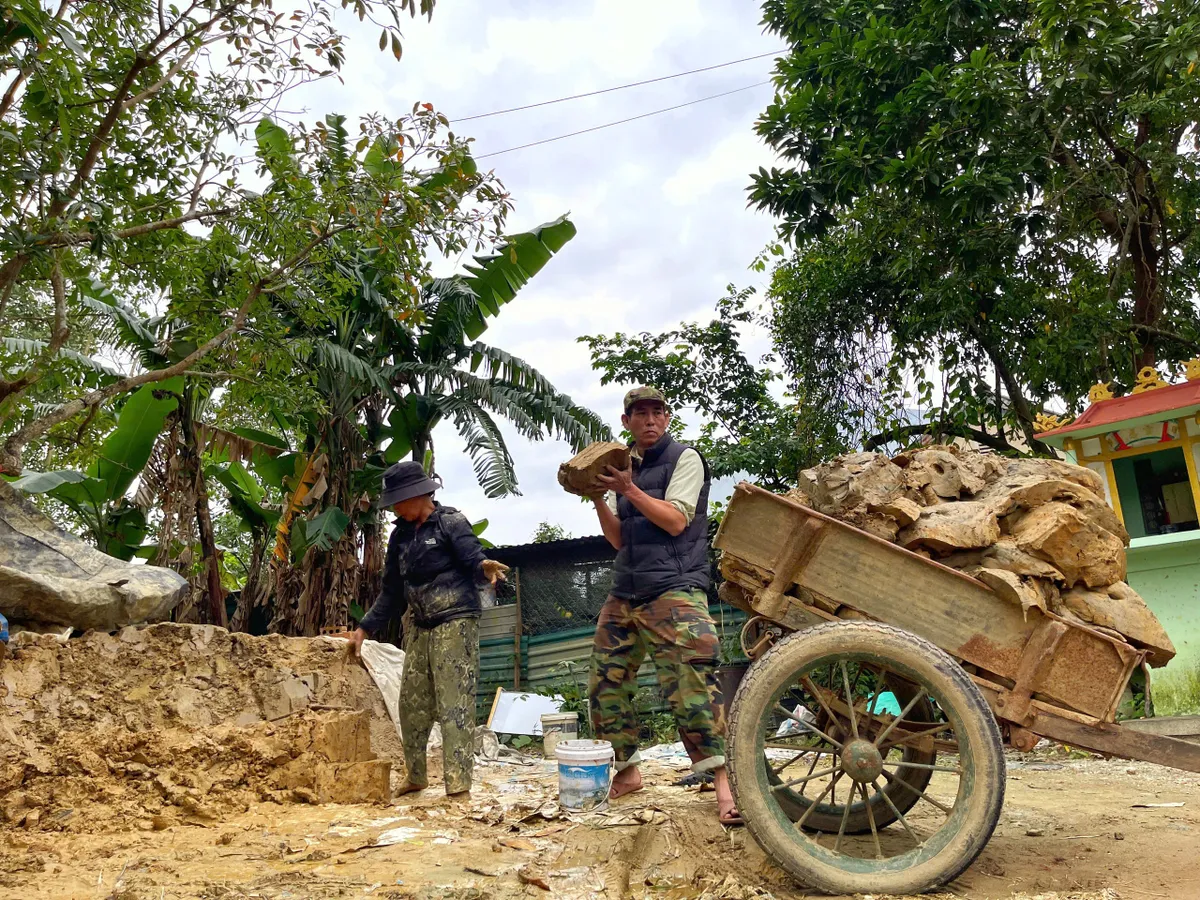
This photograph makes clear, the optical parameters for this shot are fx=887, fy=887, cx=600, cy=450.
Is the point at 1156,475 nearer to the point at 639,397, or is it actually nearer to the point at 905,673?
the point at 639,397

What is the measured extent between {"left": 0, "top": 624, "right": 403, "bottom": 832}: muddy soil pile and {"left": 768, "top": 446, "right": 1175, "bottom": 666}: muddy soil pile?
307cm

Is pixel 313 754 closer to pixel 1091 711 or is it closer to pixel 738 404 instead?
pixel 1091 711

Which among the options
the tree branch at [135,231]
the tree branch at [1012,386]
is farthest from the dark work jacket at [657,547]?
the tree branch at [1012,386]

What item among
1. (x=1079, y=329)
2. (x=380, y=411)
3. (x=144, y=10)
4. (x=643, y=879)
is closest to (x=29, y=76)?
(x=144, y=10)

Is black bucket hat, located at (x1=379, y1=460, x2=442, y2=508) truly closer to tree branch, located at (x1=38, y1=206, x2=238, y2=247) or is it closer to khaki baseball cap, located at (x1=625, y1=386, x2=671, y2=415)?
khaki baseball cap, located at (x1=625, y1=386, x2=671, y2=415)

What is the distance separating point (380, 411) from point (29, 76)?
640cm

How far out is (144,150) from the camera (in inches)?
216

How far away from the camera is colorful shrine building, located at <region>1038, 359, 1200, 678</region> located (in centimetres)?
790

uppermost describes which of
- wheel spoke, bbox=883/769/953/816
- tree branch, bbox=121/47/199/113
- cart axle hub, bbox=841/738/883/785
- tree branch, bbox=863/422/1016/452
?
tree branch, bbox=121/47/199/113

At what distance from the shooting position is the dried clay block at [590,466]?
145 inches

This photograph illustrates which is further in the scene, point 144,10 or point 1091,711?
point 144,10

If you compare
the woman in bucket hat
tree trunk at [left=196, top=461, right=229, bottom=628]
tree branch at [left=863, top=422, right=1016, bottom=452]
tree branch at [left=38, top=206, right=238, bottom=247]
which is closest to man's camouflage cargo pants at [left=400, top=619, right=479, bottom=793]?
the woman in bucket hat

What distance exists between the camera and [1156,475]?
8.91 meters

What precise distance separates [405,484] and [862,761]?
9.59 feet
